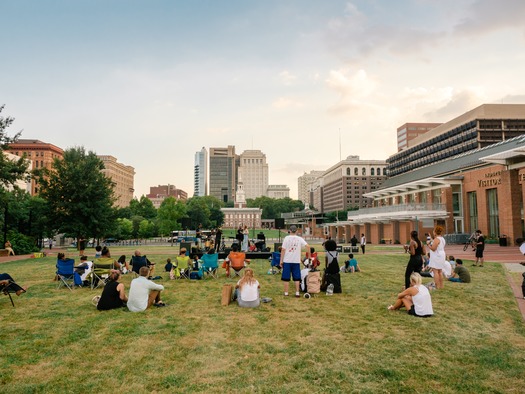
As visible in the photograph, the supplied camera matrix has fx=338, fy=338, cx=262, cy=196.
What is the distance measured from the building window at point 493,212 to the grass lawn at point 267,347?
113 feet

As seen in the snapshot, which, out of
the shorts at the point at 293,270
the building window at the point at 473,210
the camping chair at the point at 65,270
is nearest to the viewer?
the shorts at the point at 293,270

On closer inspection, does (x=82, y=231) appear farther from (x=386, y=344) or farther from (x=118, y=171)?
(x=118, y=171)

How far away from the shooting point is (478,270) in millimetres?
16062

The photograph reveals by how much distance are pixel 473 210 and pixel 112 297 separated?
148 feet

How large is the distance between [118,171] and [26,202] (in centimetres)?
11851

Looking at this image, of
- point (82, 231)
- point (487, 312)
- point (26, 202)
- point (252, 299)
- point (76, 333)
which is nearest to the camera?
point (76, 333)

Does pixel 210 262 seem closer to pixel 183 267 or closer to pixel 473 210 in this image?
pixel 183 267

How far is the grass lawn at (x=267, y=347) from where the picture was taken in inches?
179

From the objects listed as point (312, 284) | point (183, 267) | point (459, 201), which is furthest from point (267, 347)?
point (459, 201)

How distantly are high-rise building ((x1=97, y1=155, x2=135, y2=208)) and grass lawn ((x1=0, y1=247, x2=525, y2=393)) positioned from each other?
14388cm

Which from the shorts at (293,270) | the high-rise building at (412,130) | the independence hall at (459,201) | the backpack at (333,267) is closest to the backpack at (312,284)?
the backpack at (333,267)

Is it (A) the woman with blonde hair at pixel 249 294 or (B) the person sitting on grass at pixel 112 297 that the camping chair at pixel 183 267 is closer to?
(B) the person sitting on grass at pixel 112 297

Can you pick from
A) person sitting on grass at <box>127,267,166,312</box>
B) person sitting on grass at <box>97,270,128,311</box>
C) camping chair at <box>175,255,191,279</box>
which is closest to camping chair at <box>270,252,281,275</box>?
camping chair at <box>175,255,191,279</box>

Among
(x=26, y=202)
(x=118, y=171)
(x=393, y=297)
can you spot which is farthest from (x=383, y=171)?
(x=393, y=297)
